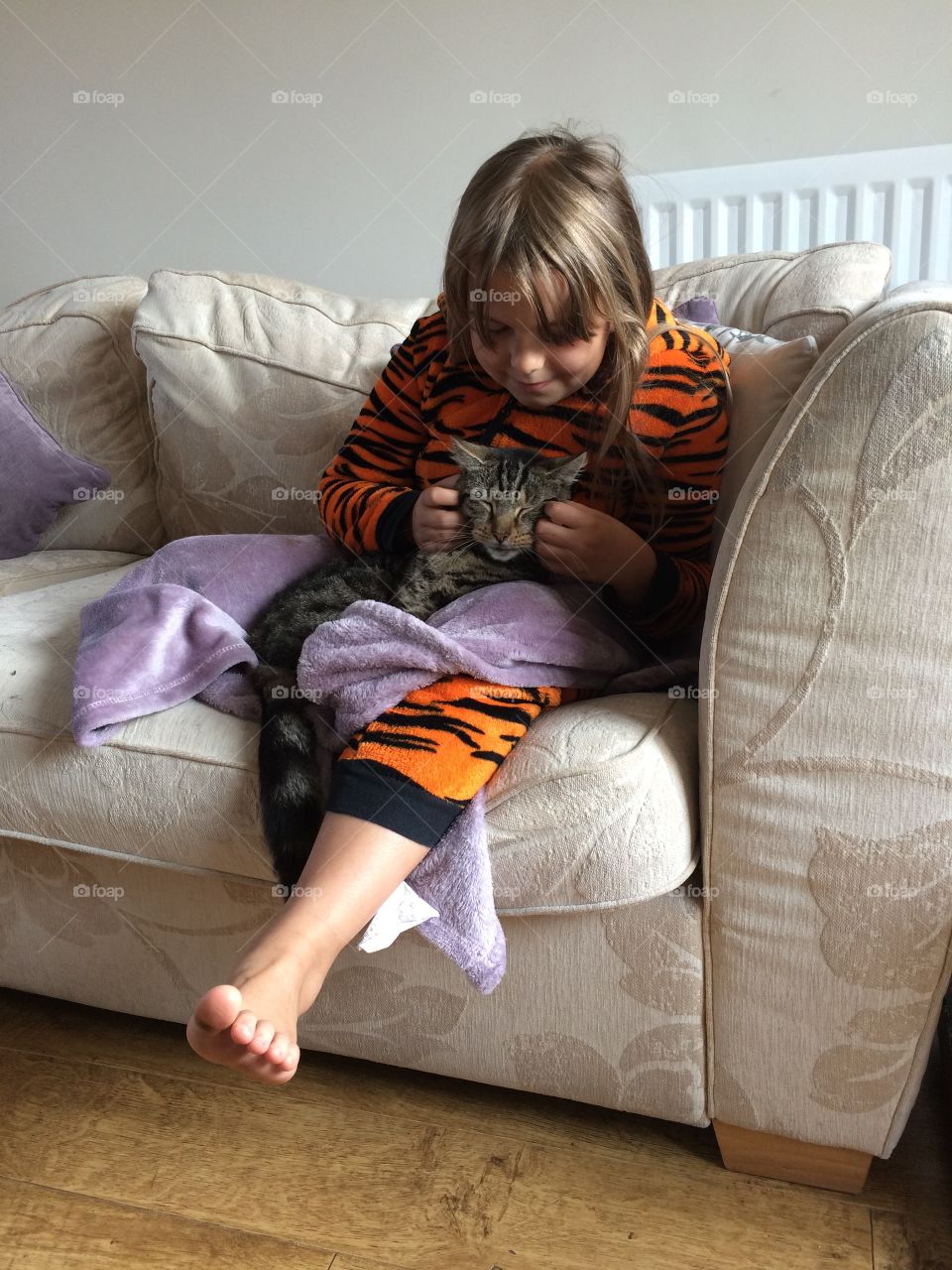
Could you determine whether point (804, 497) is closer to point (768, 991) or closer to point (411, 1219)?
point (768, 991)

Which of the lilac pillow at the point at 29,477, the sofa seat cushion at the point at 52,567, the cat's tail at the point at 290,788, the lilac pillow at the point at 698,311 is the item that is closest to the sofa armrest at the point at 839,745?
the cat's tail at the point at 290,788

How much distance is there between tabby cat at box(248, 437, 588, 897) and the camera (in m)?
1.01

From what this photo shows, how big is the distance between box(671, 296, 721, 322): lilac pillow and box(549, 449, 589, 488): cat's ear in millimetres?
411

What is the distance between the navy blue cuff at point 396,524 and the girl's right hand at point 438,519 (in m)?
0.04

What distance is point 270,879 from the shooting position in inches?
40.5

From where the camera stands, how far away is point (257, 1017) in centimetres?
80

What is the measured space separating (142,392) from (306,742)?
1050 millimetres

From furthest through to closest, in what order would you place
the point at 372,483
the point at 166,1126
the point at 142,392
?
1. the point at 142,392
2. the point at 372,483
3. the point at 166,1126

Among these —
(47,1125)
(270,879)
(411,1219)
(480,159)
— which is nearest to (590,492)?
(270,879)
